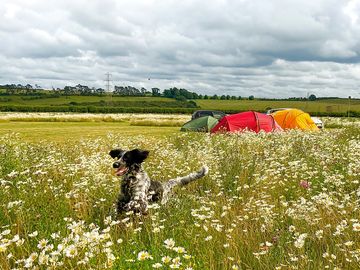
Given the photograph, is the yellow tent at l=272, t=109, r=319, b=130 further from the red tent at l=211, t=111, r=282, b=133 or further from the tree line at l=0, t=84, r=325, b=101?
the tree line at l=0, t=84, r=325, b=101

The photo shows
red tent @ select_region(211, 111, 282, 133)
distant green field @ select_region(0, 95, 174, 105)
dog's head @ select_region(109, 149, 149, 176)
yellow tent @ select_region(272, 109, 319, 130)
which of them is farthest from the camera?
distant green field @ select_region(0, 95, 174, 105)

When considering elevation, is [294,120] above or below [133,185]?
above

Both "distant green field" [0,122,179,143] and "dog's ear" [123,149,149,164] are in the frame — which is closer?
"dog's ear" [123,149,149,164]

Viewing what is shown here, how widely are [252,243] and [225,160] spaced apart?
5.11 metres

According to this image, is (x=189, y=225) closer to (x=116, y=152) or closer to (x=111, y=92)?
(x=116, y=152)

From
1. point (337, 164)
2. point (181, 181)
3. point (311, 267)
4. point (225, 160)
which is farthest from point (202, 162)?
point (311, 267)

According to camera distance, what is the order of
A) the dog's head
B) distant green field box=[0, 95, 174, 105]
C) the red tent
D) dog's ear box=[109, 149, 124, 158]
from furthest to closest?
distant green field box=[0, 95, 174, 105], the red tent, dog's ear box=[109, 149, 124, 158], the dog's head

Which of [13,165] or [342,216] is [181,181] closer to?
Result: [342,216]

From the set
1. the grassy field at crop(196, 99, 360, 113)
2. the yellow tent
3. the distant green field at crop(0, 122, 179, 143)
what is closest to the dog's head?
the distant green field at crop(0, 122, 179, 143)

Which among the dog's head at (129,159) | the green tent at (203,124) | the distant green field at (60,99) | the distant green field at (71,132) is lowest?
the distant green field at (71,132)

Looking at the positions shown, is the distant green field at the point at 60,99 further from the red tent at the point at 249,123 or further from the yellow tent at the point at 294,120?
the red tent at the point at 249,123

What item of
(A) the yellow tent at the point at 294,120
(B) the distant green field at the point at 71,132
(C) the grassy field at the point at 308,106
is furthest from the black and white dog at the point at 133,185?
(C) the grassy field at the point at 308,106

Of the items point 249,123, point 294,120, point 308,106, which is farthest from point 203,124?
point 308,106

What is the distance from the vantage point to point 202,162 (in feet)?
34.5
